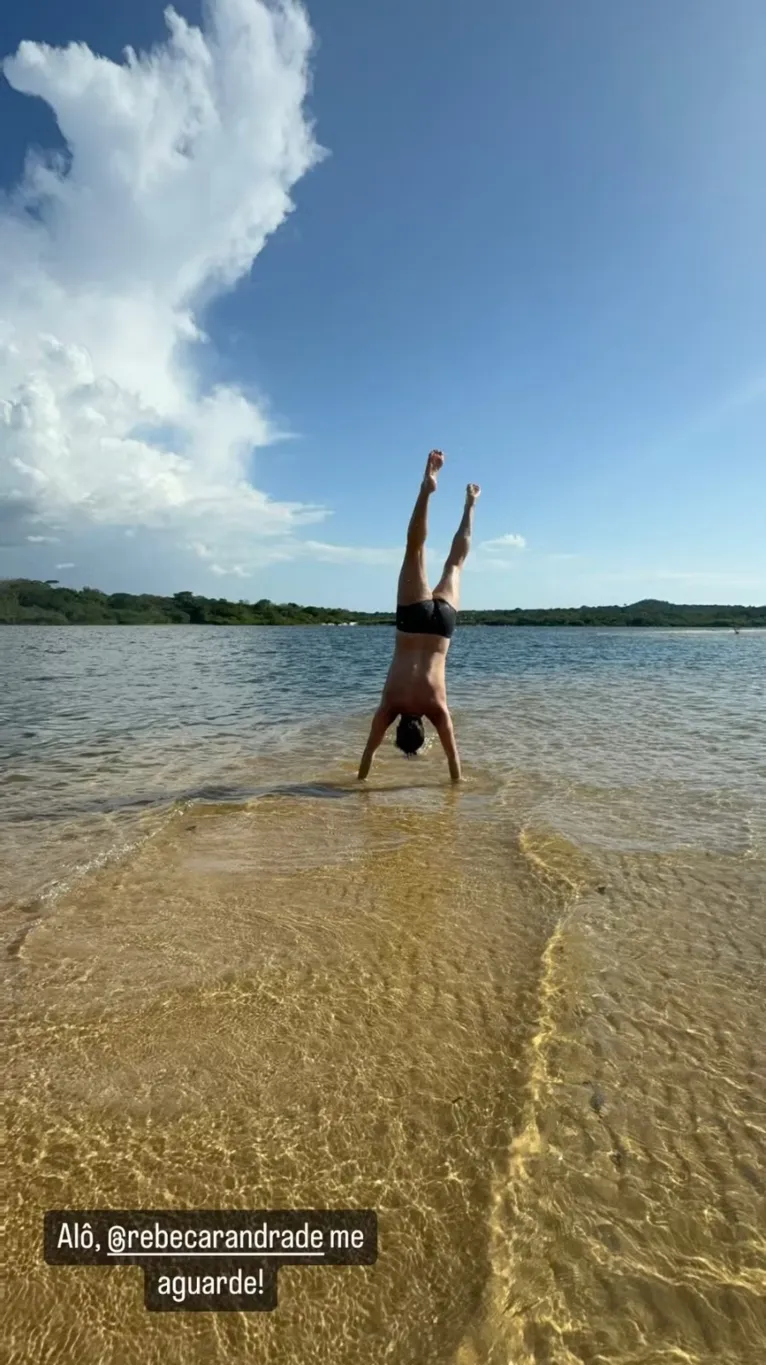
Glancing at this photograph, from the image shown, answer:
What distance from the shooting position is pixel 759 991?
12.4 ft

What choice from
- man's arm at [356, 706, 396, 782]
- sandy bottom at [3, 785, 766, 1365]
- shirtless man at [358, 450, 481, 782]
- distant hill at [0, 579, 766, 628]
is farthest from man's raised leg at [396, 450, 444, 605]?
distant hill at [0, 579, 766, 628]

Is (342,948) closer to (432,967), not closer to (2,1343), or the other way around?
(432,967)

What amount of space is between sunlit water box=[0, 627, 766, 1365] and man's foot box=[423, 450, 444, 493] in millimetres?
4030

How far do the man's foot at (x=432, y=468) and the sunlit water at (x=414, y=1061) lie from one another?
4030mm

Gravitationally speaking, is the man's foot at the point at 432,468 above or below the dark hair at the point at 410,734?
above

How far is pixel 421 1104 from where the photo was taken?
2.94 metres

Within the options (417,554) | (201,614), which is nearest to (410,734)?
(417,554)

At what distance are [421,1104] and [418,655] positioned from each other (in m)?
6.29

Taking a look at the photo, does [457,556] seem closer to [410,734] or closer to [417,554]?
[417,554]

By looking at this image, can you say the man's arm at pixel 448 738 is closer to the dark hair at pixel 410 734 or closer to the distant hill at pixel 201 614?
the dark hair at pixel 410 734

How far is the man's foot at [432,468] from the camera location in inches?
340

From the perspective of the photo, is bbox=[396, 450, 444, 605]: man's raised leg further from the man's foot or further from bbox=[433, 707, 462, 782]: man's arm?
bbox=[433, 707, 462, 782]: man's arm

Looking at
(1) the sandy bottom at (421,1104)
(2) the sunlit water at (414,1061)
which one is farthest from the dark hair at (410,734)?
(1) the sandy bottom at (421,1104)

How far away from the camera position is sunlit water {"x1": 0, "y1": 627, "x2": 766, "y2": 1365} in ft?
6.97
